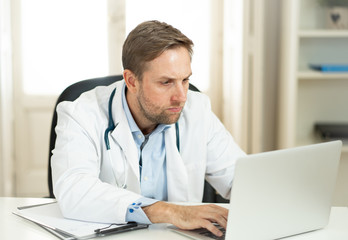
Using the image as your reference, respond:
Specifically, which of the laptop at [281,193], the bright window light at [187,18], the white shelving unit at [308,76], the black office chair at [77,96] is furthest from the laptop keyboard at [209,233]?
the bright window light at [187,18]

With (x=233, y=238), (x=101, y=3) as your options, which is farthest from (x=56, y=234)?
(x=101, y=3)

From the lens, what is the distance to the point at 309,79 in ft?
10.5

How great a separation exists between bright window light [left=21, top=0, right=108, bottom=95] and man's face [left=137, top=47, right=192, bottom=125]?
1955 millimetres

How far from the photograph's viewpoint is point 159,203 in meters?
1.44

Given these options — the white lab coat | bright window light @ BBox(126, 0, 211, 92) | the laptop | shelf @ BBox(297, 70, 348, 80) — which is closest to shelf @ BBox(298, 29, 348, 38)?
shelf @ BBox(297, 70, 348, 80)

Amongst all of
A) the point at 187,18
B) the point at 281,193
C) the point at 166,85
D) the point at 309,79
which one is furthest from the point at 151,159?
the point at 187,18

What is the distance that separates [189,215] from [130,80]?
1.96ft

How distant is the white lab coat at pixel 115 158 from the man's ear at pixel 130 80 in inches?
1.9

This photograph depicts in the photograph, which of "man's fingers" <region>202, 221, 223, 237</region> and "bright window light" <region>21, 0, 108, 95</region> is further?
"bright window light" <region>21, 0, 108, 95</region>

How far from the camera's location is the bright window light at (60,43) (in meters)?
3.61

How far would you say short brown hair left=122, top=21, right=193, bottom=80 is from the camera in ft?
5.55

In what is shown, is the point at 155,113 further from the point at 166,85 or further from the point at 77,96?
the point at 77,96

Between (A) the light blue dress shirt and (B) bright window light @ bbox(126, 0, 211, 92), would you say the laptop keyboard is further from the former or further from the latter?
(B) bright window light @ bbox(126, 0, 211, 92)

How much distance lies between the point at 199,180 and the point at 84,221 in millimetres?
516
